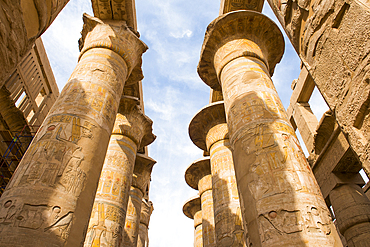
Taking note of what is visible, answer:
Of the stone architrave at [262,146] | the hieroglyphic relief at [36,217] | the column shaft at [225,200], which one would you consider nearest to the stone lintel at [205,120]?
the column shaft at [225,200]

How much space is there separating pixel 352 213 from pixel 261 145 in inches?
171

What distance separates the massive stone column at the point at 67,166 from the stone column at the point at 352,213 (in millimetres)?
6270

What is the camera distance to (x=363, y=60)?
6.70 feet

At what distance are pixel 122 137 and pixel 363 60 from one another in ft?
24.2

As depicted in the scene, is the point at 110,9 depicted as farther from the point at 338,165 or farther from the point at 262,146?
the point at 338,165

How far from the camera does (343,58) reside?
2.28 m

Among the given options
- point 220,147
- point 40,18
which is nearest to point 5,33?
point 40,18

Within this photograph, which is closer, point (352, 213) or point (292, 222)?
point (292, 222)

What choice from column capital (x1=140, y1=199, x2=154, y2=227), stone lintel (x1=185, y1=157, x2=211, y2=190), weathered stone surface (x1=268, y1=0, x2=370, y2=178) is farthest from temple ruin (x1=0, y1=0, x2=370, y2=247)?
column capital (x1=140, y1=199, x2=154, y2=227)

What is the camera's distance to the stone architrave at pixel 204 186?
10.4 meters

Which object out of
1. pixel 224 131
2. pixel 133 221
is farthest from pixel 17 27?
pixel 133 221

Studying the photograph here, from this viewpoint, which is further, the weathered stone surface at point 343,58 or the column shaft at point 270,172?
the column shaft at point 270,172

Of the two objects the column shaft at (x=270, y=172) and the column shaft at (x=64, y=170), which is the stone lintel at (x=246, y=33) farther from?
the column shaft at (x=64, y=170)

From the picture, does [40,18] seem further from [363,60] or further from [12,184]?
[363,60]
